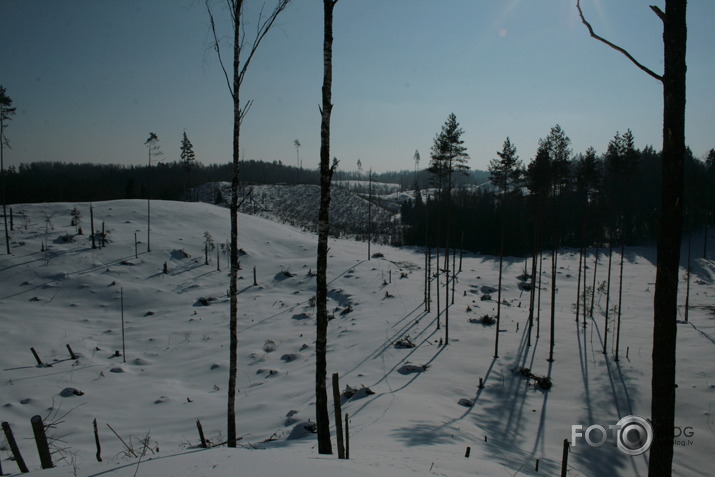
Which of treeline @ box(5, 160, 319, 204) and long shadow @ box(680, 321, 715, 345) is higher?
treeline @ box(5, 160, 319, 204)

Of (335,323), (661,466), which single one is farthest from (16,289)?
(661,466)

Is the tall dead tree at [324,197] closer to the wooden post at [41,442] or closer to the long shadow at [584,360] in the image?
the wooden post at [41,442]

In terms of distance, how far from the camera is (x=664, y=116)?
4.06m

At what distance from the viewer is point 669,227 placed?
159 inches

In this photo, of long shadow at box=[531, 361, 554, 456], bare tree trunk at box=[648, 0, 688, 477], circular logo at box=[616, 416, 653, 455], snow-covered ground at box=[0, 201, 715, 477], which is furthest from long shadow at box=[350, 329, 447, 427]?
bare tree trunk at box=[648, 0, 688, 477]

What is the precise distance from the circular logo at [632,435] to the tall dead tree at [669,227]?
40.8ft

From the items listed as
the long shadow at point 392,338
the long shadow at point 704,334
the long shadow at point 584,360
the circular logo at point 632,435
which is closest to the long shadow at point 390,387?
the long shadow at point 392,338

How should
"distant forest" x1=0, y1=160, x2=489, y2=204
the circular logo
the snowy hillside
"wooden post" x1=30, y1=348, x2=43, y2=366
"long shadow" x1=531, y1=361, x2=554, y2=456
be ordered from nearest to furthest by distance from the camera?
"long shadow" x1=531, y1=361, x2=554, y2=456, the circular logo, "wooden post" x1=30, y1=348, x2=43, y2=366, "distant forest" x1=0, y1=160, x2=489, y2=204, the snowy hillside

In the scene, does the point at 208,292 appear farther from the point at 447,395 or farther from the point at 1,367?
the point at 447,395

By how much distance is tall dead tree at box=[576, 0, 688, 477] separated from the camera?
395 centimetres

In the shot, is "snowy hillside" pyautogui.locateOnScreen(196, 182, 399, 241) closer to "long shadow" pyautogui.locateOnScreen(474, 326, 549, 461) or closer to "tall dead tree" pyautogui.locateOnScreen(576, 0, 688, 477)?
"long shadow" pyautogui.locateOnScreen(474, 326, 549, 461)

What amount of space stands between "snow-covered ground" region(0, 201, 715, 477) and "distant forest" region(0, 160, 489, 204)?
39.3 feet

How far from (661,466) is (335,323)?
25.1 meters

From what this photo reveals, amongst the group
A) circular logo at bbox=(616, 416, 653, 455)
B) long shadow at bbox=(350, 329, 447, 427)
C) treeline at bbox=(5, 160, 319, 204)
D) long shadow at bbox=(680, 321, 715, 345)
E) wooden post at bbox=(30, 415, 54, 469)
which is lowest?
circular logo at bbox=(616, 416, 653, 455)
